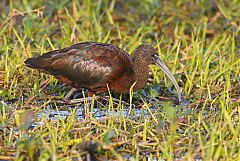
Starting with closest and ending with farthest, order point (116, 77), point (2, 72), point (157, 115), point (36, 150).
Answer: point (36, 150)
point (157, 115)
point (116, 77)
point (2, 72)

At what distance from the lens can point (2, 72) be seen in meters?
7.36

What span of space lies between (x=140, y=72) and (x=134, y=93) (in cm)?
35

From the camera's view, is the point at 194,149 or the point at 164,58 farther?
the point at 164,58

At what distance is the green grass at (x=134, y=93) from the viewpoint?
5.18m

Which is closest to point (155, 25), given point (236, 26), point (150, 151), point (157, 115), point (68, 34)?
point (236, 26)

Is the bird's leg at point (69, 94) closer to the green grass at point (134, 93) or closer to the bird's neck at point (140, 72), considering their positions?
the green grass at point (134, 93)

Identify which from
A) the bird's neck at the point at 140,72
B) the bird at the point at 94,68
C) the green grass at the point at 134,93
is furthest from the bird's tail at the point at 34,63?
the bird's neck at the point at 140,72

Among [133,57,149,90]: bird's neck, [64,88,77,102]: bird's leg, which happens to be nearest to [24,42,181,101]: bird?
[133,57,149,90]: bird's neck

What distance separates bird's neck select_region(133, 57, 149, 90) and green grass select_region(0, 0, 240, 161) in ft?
0.60

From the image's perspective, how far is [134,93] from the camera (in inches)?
287

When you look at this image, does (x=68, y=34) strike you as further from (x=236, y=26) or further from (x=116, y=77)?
(x=236, y=26)

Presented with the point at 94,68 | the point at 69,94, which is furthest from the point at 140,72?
the point at 69,94

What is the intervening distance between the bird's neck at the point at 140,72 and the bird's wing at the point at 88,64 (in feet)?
0.23

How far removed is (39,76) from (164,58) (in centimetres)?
139
